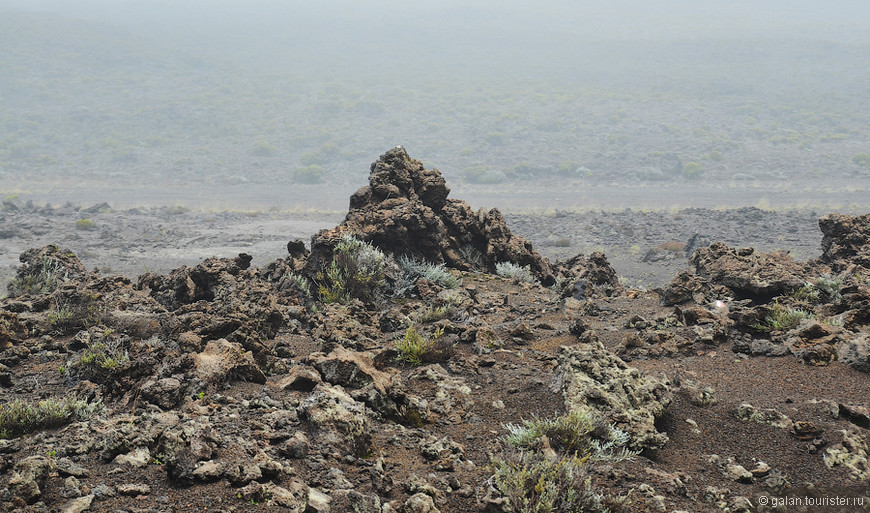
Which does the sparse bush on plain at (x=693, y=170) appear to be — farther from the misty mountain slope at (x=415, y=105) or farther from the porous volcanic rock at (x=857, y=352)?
the porous volcanic rock at (x=857, y=352)

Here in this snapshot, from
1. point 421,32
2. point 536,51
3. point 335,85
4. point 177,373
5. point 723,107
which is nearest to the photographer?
point 177,373

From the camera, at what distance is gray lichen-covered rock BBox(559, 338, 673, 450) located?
17.3ft

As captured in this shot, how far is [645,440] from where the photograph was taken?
517cm

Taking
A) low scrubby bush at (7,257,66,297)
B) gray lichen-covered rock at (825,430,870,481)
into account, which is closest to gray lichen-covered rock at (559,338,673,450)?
gray lichen-covered rock at (825,430,870,481)

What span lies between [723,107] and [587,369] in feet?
276

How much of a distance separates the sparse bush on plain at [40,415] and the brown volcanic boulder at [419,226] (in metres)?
5.21

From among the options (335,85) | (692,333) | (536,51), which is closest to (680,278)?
(692,333)

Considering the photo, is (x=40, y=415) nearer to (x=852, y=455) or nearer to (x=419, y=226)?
(x=852, y=455)

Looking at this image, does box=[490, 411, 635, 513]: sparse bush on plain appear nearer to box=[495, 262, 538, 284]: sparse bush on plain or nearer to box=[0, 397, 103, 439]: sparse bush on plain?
box=[0, 397, 103, 439]: sparse bush on plain

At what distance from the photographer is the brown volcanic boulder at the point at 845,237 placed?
11.5 meters

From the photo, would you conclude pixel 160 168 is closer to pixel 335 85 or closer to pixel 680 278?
pixel 335 85

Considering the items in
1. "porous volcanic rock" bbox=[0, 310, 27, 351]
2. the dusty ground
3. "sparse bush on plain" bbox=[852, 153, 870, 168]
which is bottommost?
the dusty ground

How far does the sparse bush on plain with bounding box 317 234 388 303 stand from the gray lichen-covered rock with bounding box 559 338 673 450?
4.11 metres

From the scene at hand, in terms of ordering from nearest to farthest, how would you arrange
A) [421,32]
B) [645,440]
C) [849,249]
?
[645,440]
[849,249]
[421,32]
